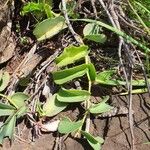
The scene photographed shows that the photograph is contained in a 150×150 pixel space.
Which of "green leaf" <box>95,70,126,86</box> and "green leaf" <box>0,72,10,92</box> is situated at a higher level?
"green leaf" <box>0,72,10,92</box>

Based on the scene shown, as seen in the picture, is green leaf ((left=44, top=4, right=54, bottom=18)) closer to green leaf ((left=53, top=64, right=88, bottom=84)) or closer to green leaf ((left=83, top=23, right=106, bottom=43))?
green leaf ((left=83, top=23, right=106, bottom=43))

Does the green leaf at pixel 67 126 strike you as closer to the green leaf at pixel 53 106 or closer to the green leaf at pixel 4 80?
the green leaf at pixel 53 106

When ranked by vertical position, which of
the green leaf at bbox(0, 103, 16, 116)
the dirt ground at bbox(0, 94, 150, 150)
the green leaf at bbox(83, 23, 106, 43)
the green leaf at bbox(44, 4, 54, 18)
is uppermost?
the green leaf at bbox(44, 4, 54, 18)

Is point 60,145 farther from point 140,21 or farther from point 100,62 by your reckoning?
point 140,21

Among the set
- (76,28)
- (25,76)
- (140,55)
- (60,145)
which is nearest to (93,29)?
(76,28)

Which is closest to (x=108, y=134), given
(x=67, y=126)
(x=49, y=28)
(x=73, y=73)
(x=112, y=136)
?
(x=112, y=136)

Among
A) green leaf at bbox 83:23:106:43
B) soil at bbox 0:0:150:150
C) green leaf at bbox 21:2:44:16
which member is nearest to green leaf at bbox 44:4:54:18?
green leaf at bbox 21:2:44:16

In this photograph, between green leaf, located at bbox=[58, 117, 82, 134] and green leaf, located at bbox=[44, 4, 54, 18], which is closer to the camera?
green leaf, located at bbox=[58, 117, 82, 134]
